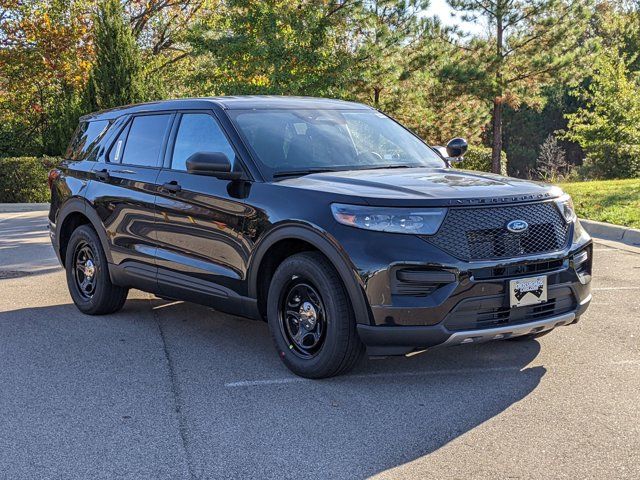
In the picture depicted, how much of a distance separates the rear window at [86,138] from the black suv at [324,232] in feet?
1.07

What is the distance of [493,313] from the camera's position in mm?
4691

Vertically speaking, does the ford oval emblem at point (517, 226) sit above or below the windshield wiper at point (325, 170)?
below

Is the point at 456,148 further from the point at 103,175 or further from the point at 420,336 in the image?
the point at 103,175

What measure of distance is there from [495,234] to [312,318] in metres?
1.23

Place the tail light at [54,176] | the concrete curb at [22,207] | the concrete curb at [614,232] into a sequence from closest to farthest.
Answer: the tail light at [54,176] < the concrete curb at [614,232] < the concrete curb at [22,207]

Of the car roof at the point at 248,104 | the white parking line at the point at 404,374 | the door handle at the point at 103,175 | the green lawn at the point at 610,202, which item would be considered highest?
the car roof at the point at 248,104

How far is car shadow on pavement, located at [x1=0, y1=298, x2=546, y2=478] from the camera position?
3.95 m

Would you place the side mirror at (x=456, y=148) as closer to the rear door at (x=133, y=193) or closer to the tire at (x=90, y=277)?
the rear door at (x=133, y=193)

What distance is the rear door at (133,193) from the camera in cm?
639

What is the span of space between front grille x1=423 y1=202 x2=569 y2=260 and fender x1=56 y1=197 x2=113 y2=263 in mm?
3350

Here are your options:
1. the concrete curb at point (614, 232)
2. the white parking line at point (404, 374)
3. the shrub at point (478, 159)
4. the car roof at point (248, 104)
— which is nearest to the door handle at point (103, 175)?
the car roof at point (248, 104)

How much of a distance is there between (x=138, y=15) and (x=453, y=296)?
28273 millimetres

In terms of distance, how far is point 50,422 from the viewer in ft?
14.7

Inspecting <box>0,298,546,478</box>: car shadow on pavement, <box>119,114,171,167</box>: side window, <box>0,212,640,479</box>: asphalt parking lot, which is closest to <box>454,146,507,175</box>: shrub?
<box>0,212,640,479</box>: asphalt parking lot
